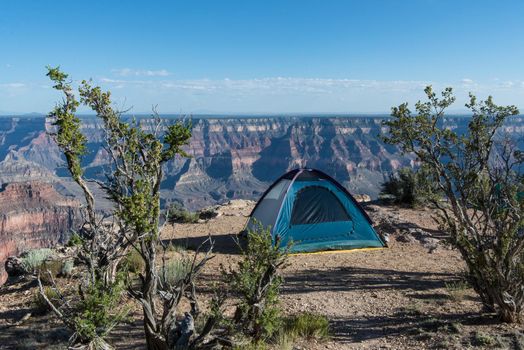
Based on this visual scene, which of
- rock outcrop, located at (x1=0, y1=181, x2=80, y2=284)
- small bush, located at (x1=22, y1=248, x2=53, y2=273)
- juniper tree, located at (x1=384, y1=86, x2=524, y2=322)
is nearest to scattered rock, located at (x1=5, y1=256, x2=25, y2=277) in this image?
small bush, located at (x1=22, y1=248, x2=53, y2=273)

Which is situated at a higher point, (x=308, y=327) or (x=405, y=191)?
(x=405, y=191)

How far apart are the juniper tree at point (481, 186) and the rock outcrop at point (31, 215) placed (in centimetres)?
8374

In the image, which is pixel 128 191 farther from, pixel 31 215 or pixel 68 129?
pixel 31 215

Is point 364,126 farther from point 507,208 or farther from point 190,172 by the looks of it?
point 507,208

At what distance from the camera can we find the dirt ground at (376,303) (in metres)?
6.73

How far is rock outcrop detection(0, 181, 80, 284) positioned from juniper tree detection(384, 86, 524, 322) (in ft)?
275

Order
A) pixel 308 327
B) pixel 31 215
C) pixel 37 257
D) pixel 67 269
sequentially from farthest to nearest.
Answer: pixel 31 215 < pixel 37 257 < pixel 67 269 < pixel 308 327

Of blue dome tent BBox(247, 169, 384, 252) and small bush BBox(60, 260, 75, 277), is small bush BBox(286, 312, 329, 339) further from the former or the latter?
small bush BBox(60, 260, 75, 277)

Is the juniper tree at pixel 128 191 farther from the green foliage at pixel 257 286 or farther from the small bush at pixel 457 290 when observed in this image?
the small bush at pixel 457 290

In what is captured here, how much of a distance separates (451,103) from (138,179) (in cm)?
600

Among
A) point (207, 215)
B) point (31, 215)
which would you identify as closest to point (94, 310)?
point (207, 215)

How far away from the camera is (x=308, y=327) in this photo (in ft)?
22.7

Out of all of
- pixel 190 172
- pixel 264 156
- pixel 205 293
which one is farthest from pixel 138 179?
pixel 264 156

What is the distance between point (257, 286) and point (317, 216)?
7378 mm
